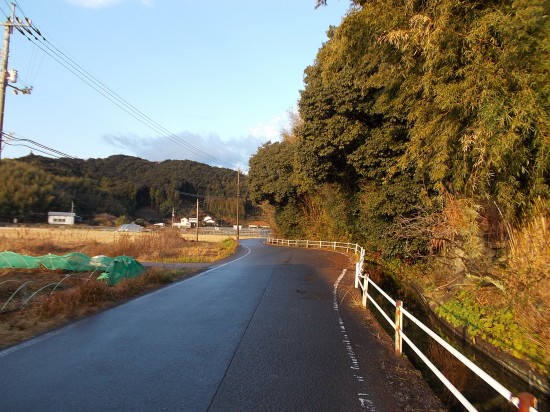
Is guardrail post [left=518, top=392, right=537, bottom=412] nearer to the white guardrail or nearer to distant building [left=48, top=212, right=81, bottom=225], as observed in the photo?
the white guardrail

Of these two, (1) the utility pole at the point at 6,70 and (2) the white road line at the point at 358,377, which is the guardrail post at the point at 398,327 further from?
(1) the utility pole at the point at 6,70

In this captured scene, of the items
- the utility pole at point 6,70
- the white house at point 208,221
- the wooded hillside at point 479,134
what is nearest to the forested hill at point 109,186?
the white house at point 208,221

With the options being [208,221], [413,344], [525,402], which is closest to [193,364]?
[413,344]

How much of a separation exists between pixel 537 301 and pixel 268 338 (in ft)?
16.4

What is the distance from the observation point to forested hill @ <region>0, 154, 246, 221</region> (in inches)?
2024

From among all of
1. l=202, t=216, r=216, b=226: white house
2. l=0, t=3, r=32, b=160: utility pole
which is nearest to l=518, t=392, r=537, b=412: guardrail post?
l=0, t=3, r=32, b=160: utility pole

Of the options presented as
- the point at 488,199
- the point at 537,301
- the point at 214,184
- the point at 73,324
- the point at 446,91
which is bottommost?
the point at 73,324

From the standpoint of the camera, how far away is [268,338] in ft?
22.9

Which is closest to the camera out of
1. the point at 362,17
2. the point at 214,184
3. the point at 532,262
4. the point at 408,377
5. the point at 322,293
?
the point at 408,377

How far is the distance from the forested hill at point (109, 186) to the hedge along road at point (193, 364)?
79.1 ft

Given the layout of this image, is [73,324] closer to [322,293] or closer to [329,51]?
[322,293]

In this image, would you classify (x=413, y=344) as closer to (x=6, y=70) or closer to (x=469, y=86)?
(x=469, y=86)

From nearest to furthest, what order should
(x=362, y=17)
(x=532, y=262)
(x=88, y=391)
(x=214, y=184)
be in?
(x=88, y=391), (x=532, y=262), (x=362, y=17), (x=214, y=184)

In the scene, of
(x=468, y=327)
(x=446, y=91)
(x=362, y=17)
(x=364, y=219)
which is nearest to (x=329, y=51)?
(x=362, y=17)
